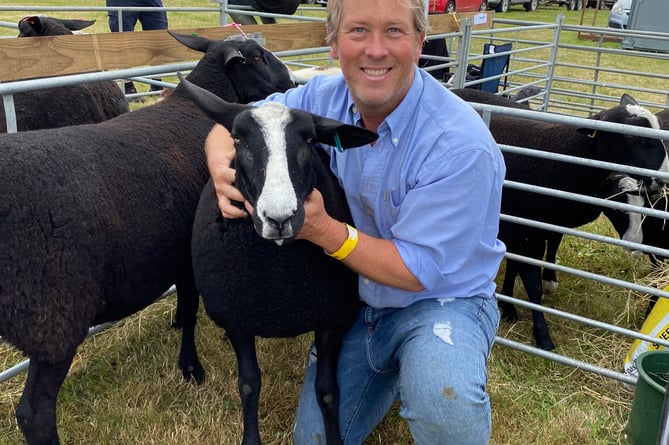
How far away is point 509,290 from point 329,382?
1.91 meters

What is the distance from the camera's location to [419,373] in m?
2.10

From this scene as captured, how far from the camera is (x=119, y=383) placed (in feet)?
9.88

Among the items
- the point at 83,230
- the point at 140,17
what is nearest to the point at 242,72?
the point at 83,230

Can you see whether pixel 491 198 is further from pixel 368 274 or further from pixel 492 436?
pixel 492 436

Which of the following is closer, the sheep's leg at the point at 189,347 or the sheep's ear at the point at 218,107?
the sheep's ear at the point at 218,107

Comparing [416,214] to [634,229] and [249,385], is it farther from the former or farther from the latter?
[634,229]

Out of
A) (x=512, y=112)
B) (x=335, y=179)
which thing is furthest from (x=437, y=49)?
(x=335, y=179)

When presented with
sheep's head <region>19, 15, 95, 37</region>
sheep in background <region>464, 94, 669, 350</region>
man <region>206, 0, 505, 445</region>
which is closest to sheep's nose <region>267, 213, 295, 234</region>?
man <region>206, 0, 505, 445</region>

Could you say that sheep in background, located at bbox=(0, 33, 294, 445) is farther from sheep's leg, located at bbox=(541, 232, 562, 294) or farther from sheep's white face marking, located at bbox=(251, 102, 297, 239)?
sheep's leg, located at bbox=(541, 232, 562, 294)

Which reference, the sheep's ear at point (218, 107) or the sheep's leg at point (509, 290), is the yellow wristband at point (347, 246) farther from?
the sheep's leg at point (509, 290)

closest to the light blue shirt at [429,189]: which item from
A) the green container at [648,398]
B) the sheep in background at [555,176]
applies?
the green container at [648,398]

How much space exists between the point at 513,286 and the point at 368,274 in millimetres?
2244

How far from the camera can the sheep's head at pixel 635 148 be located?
349 centimetres

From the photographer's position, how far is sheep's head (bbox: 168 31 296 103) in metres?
3.35
